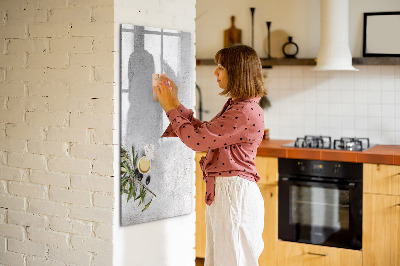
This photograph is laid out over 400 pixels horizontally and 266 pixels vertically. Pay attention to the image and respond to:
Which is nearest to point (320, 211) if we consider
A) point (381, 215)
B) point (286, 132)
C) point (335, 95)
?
point (381, 215)

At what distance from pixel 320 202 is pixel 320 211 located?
0.22ft

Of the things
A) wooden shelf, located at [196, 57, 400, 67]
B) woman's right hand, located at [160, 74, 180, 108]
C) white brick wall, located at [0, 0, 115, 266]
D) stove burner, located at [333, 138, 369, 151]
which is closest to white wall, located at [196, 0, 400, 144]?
wooden shelf, located at [196, 57, 400, 67]

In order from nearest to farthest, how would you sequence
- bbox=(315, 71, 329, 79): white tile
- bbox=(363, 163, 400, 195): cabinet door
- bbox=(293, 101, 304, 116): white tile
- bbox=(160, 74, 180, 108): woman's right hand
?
1. bbox=(160, 74, 180, 108): woman's right hand
2. bbox=(363, 163, 400, 195): cabinet door
3. bbox=(315, 71, 329, 79): white tile
4. bbox=(293, 101, 304, 116): white tile

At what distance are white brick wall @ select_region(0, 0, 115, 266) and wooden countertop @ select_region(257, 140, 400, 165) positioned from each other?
5.58ft

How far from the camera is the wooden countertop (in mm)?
3852

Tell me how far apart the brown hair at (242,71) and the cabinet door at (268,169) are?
5.32 feet

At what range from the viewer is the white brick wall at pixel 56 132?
110 inches

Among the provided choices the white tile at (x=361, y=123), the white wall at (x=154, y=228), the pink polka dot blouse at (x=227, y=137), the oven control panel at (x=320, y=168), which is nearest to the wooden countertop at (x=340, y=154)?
the oven control panel at (x=320, y=168)

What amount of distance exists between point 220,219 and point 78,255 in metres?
0.77

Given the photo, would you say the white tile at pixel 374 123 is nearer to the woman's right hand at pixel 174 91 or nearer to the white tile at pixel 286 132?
the white tile at pixel 286 132

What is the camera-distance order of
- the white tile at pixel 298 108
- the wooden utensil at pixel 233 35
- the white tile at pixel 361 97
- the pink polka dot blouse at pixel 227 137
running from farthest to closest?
the wooden utensil at pixel 233 35
the white tile at pixel 298 108
the white tile at pixel 361 97
the pink polka dot blouse at pixel 227 137

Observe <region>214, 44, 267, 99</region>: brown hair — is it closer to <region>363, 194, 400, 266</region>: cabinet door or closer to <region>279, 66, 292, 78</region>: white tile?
<region>363, 194, 400, 266</region>: cabinet door

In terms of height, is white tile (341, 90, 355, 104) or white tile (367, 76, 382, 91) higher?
white tile (367, 76, 382, 91)

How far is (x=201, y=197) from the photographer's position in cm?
454
